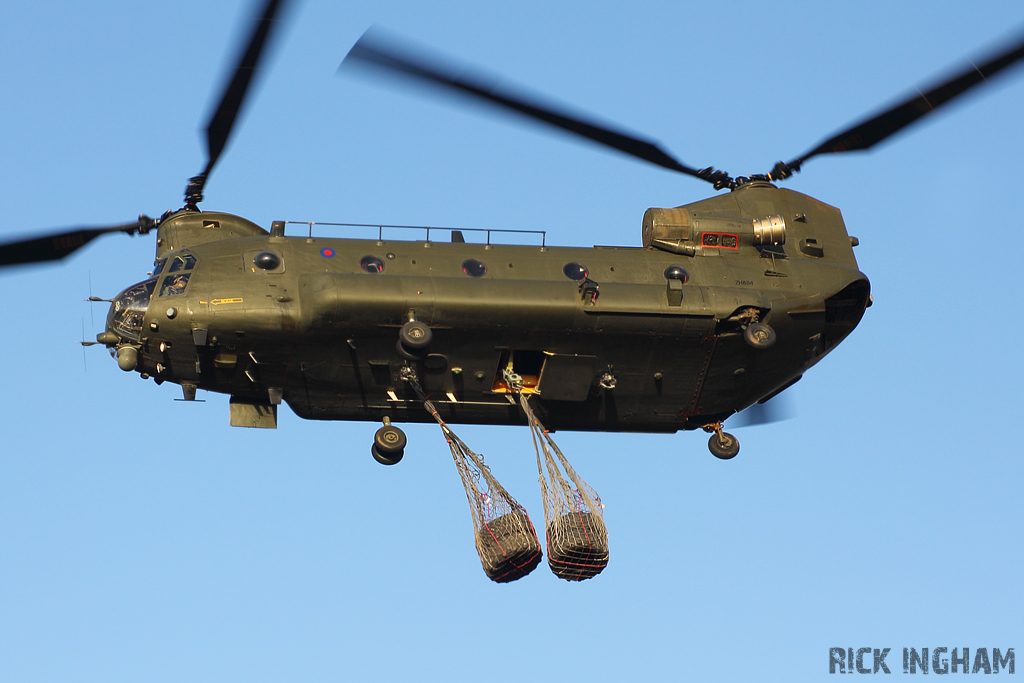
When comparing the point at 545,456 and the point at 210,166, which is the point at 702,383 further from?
the point at 210,166

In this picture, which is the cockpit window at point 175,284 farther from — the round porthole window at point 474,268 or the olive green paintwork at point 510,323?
the round porthole window at point 474,268

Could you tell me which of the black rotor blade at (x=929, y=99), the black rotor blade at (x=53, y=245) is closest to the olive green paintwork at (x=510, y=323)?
the black rotor blade at (x=53, y=245)

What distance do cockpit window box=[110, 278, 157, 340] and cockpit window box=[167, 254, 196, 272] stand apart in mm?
506

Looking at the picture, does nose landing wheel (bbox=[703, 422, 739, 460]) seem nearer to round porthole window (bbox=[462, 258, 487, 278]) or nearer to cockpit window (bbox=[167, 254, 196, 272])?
round porthole window (bbox=[462, 258, 487, 278])

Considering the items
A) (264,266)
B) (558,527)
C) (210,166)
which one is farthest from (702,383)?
(210,166)

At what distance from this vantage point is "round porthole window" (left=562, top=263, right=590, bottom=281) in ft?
113

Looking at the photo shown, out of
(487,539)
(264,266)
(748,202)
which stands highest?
(748,202)

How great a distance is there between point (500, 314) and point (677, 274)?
4080mm

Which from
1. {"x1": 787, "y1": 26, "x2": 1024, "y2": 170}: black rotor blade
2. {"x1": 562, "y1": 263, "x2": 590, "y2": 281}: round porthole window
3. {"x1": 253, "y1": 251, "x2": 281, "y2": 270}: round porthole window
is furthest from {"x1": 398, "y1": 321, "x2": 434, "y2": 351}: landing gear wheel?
{"x1": 787, "y1": 26, "x2": 1024, "y2": 170}: black rotor blade

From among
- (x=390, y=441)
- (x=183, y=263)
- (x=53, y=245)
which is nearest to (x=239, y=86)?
(x=183, y=263)

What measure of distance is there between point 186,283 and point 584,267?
8.66 m

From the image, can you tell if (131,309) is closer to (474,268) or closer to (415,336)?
(415,336)

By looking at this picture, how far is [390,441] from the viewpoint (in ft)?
111

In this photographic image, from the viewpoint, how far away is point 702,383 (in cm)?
3475
